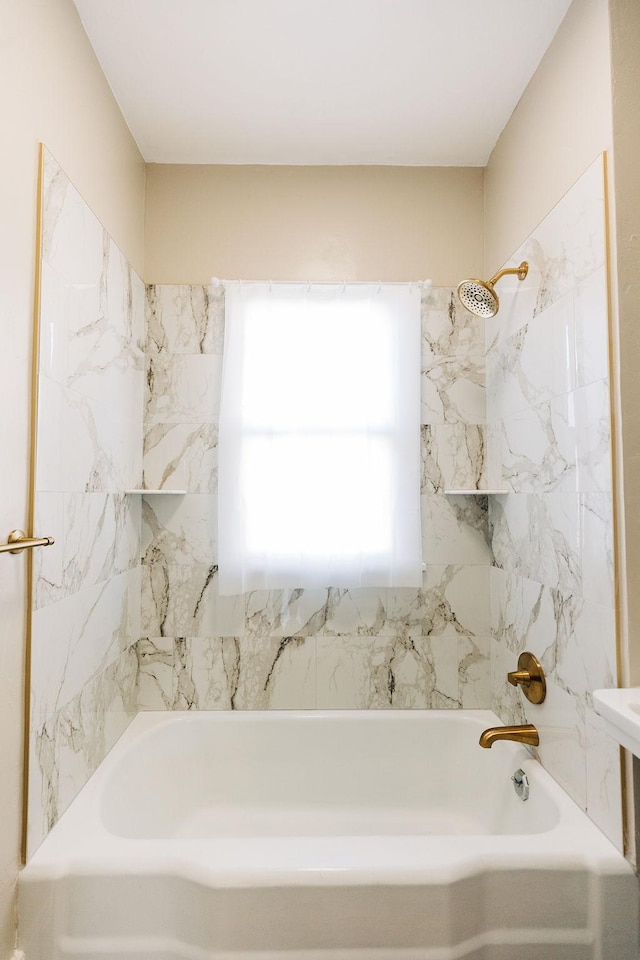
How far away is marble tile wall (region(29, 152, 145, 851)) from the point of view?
1.33 meters

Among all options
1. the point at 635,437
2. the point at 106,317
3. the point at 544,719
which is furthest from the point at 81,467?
the point at 544,719

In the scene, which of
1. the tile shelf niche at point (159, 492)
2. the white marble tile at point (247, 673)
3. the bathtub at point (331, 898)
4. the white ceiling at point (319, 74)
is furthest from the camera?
the white marble tile at point (247, 673)

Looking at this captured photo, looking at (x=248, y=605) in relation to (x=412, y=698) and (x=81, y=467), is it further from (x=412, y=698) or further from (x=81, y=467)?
(x=81, y=467)

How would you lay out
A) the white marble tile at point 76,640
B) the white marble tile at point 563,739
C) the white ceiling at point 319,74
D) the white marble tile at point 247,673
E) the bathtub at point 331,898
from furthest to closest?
the white marble tile at point 247,673 < the white ceiling at point 319,74 < the white marble tile at point 563,739 < the white marble tile at point 76,640 < the bathtub at point 331,898

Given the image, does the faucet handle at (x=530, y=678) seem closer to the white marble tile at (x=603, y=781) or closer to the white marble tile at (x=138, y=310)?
the white marble tile at (x=603, y=781)

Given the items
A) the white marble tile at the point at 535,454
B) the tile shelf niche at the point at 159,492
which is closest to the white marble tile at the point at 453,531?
the white marble tile at the point at 535,454

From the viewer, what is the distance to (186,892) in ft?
4.01

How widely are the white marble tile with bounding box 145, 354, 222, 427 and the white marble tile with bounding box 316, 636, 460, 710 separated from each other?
102cm

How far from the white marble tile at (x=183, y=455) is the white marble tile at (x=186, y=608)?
335mm

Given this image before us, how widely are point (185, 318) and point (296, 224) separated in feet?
1.89

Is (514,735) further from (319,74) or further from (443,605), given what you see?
(319,74)

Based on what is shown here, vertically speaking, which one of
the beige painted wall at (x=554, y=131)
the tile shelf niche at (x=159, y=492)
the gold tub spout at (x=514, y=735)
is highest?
the beige painted wall at (x=554, y=131)

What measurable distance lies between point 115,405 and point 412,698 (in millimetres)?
1539

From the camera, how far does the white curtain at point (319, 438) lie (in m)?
2.09
